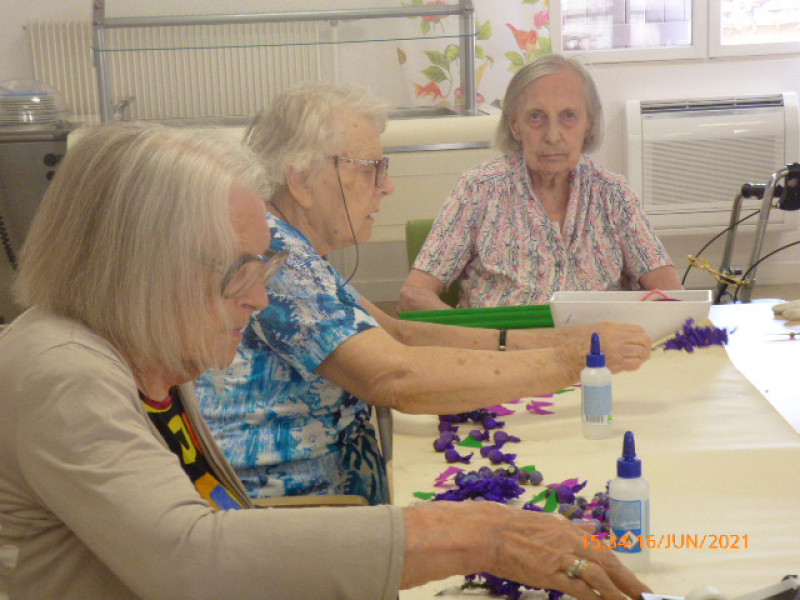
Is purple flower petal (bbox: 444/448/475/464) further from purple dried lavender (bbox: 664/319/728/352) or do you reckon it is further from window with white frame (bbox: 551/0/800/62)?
window with white frame (bbox: 551/0/800/62)

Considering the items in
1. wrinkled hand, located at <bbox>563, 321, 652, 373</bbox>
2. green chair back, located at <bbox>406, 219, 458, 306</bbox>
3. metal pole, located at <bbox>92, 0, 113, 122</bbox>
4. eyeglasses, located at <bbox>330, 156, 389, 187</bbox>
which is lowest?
wrinkled hand, located at <bbox>563, 321, 652, 373</bbox>

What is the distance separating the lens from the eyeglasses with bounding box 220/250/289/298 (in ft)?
3.87

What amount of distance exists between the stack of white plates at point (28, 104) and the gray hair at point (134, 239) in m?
3.96

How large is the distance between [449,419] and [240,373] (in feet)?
1.28

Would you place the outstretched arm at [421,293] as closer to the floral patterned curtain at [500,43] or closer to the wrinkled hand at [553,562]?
the wrinkled hand at [553,562]

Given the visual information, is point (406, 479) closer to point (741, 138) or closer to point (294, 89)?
point (294, 89)

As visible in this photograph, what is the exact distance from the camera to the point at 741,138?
214 inches

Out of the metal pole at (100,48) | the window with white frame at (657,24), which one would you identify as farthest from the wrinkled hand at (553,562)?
the window with white frame at (657,24)

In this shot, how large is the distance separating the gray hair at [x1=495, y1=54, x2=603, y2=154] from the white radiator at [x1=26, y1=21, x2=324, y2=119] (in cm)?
163

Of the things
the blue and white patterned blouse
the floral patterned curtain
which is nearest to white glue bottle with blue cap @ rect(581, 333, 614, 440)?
the blue and white patterned blouse

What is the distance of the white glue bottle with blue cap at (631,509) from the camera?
1.22m

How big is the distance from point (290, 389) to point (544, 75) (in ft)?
4.88

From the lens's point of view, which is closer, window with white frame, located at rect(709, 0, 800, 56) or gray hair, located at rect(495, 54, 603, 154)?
gray hair, located at rect(495, 54, 603, 154)

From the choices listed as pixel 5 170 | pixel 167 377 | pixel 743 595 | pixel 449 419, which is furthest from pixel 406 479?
pixel 5 170
